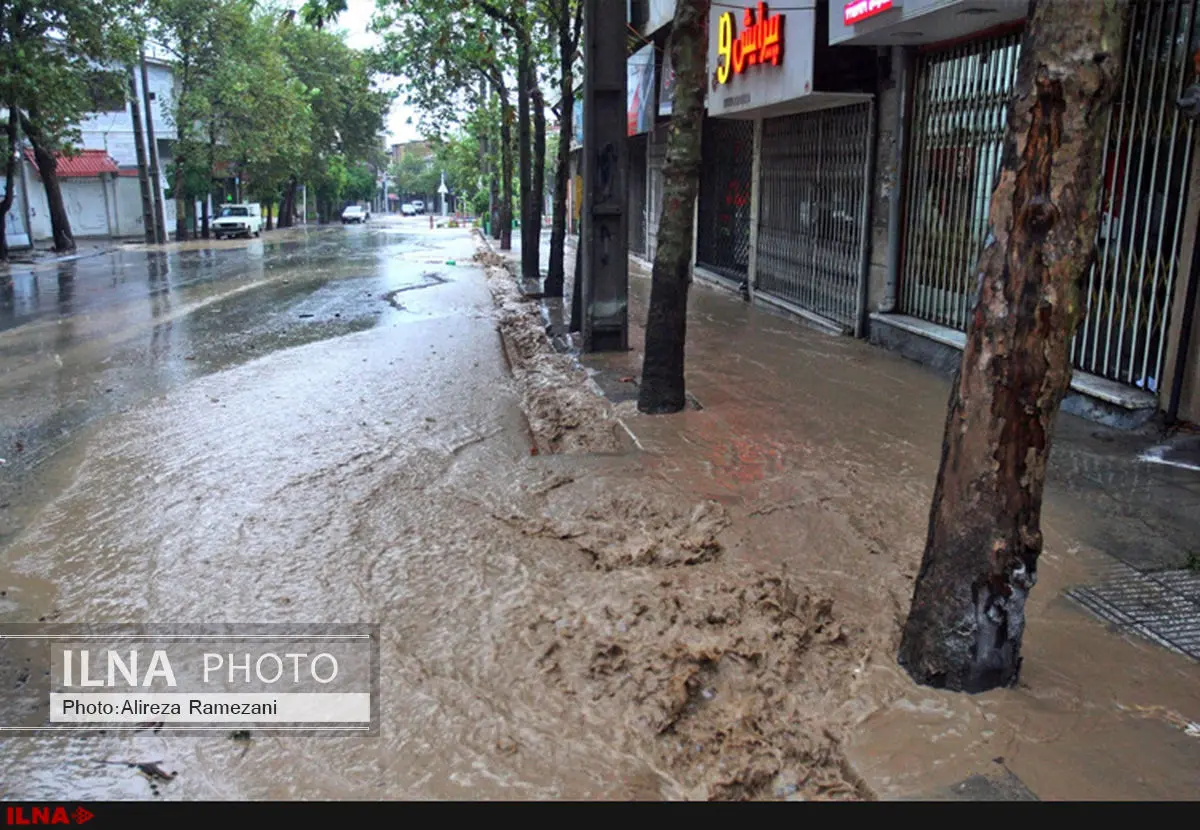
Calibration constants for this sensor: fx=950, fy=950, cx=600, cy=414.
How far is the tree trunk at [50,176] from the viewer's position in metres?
24.6

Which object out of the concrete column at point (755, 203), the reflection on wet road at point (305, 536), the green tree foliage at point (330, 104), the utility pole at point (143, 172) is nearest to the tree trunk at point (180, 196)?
the utility pole at point (143, 172)

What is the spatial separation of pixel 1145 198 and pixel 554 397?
4.91 meters

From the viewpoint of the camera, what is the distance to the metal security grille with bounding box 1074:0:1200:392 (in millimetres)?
6801

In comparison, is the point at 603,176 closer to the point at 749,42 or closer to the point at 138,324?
the point at 749,42

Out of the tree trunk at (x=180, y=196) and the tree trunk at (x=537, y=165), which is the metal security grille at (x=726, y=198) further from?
the tree trunk at (x=180, y=196)

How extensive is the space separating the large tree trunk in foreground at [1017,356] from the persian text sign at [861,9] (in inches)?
250

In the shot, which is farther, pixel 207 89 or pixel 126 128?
pixel 126 128

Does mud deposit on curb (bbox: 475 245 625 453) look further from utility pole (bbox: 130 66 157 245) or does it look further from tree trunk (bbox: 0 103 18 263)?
utility pole (bbox: 130 66 157 245)

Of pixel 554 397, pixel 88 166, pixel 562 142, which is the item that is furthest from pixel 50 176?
pixel 554 397

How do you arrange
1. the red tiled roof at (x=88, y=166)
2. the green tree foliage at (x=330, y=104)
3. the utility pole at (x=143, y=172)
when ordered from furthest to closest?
the green tree foliage at (x=330, y=104) < the red tiled roof at (x=88, y=166) < the utility pole at (x=143, y=172)

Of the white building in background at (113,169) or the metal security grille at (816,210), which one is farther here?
the white building in background at (113,169)

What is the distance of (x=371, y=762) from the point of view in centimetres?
328

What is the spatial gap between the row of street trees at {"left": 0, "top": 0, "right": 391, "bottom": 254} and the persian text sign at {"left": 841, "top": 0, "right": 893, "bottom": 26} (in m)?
5.24
